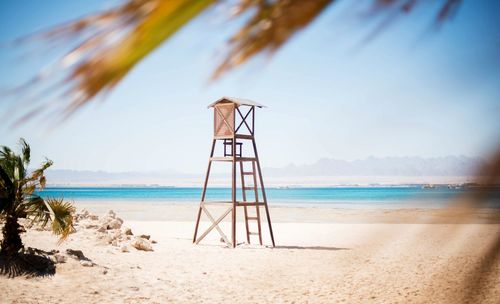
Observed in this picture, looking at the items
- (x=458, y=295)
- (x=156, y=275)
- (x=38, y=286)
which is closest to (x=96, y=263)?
(x=156, y=275)

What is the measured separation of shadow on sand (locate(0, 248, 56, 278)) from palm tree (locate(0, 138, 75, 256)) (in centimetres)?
21

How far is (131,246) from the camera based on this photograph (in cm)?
1273

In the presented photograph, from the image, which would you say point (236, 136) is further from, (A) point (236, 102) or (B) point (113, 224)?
(B) point (113, 224)

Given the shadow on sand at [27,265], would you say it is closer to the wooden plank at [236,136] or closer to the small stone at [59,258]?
the small stone at [59,258]

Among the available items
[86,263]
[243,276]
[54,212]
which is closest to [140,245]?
[86,263]

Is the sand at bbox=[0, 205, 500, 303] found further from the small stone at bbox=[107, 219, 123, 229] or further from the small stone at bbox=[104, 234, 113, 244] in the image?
the small stone at bbox=[107, 219, 123, 229]

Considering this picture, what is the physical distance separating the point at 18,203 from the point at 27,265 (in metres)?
1.20

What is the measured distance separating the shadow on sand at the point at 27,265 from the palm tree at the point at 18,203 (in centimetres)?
21

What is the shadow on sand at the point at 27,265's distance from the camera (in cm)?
823

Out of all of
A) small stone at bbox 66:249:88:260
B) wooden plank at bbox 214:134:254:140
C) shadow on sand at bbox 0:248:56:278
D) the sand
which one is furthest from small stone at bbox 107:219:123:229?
shadow on sand at bbox 0:248:56:278

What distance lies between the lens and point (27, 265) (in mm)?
8555

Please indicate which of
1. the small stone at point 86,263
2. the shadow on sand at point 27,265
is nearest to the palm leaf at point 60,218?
the shadow on sand at point 27,265

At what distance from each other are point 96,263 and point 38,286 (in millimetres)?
2219

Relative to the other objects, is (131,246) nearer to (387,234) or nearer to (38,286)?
(38,286)
